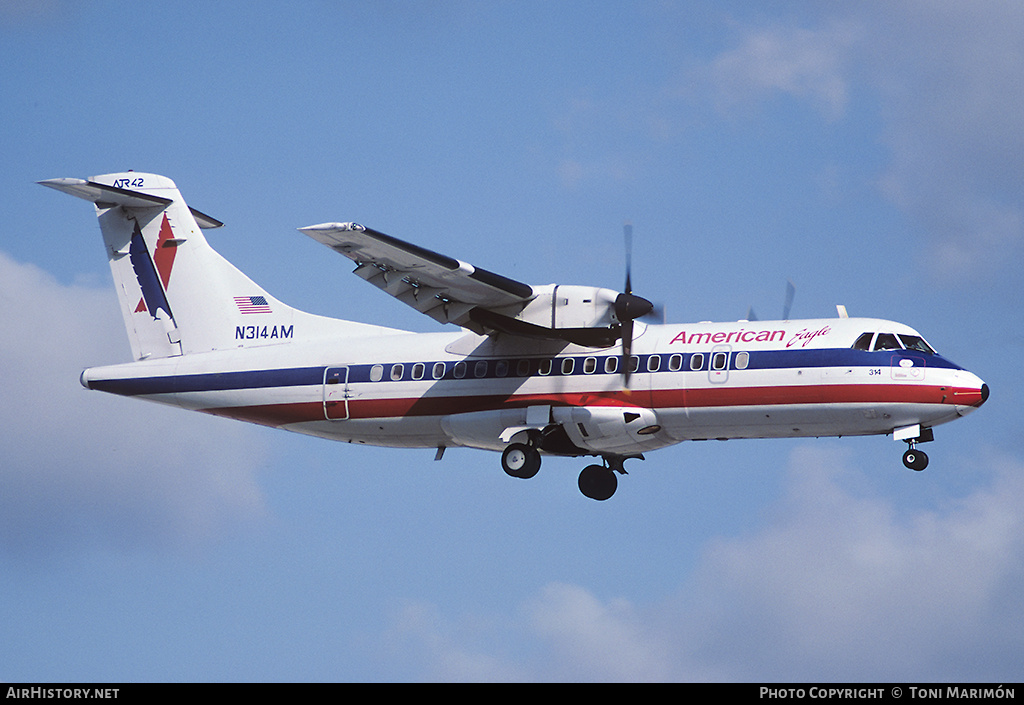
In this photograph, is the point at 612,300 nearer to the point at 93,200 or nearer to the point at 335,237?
the point at 335,237

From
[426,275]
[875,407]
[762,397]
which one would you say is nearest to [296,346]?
[426,275]

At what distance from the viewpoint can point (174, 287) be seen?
2639cm

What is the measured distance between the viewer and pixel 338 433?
81.3 ft

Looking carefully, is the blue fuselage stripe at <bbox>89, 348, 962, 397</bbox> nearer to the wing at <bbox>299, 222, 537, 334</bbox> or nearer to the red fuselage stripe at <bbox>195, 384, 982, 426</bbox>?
the red fuselage stripe at <bbox>195, 384, 982, 426</bbox>

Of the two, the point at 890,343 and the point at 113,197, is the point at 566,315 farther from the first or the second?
the point at 113,197

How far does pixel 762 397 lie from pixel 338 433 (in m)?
8.03

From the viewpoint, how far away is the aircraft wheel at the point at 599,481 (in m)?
25.2

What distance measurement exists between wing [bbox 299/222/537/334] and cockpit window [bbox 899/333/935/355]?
6241mm

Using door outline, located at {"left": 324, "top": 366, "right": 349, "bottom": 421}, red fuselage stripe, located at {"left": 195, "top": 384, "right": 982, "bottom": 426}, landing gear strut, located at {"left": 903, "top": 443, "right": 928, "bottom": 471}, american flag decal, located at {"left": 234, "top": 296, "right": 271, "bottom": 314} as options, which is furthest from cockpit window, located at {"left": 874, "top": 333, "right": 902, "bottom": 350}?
american flag decal, located at {"left": 234, "top": 296, "right": 271, "bottom": 314}

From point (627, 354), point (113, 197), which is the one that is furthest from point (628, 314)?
point (113, 197)

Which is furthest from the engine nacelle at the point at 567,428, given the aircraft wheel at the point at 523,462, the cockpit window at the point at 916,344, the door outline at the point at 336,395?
the cockpit window at the point at 916,344

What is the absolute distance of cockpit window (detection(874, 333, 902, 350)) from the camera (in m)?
21.7

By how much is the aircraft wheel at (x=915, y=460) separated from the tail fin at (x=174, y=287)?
11.4 meters
